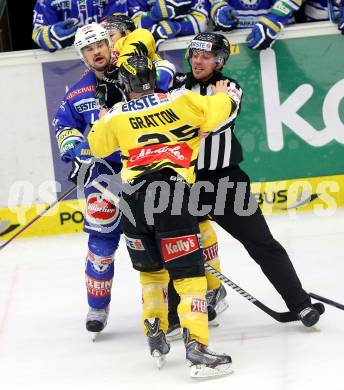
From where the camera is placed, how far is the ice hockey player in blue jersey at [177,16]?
21.0 feet

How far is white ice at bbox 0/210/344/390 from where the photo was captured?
402 cm

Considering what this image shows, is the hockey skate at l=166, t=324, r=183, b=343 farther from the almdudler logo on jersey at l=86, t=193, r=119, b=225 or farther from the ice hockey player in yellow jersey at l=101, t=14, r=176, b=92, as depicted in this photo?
the ice hockey player in yellow jersey at l=101, t=14, r=176, b=92

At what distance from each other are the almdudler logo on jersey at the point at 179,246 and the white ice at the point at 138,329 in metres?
0.49

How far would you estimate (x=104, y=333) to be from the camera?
4.76 m

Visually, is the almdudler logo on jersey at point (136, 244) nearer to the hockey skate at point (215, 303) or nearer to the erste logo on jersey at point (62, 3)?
the hockey skate at point (215, 303)

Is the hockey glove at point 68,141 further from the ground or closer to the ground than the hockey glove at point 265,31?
closer to the ground

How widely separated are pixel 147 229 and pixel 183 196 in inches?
8.2

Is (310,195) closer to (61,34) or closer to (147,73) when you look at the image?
(61,34)

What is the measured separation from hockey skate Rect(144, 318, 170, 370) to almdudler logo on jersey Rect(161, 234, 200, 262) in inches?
12.3

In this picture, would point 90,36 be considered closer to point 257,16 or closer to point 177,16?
point 177,16

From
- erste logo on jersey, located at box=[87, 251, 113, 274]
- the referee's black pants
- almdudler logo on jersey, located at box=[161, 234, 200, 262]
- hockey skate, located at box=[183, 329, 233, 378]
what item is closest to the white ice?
hockey skate, located at box=[183, 329, 233, 378]

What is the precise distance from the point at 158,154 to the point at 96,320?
1.02 m

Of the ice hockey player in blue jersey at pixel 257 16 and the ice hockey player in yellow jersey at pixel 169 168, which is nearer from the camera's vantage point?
Answer: the ice hockey player in yellow jersey at pixel 169 168

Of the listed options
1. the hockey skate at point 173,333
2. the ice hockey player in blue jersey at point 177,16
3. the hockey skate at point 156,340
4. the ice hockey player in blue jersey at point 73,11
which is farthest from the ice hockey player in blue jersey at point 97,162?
the ice hockey player in blue jersey at point 73,11
